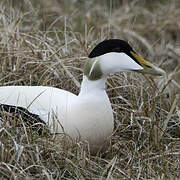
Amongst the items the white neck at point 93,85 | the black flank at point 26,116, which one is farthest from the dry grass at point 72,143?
the white neck at point 93,85

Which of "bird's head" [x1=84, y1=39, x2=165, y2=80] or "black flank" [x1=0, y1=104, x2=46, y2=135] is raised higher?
"bird's head" [x1=84, y1=39, x2=165, y2=80]

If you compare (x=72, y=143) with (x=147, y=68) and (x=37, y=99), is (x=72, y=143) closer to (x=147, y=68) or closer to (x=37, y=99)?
(x=37, y=99)

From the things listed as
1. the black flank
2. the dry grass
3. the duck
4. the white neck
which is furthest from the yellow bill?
the black flank

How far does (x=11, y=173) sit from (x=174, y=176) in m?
0.70

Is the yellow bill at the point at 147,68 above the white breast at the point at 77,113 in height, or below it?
above

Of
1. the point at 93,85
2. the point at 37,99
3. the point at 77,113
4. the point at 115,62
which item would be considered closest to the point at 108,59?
the point at 115,62

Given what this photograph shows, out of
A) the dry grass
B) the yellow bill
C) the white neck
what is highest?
the yellow bill

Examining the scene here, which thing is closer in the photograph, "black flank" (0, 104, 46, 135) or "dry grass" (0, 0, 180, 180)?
"dry grass" (0, 0, 180, 180)

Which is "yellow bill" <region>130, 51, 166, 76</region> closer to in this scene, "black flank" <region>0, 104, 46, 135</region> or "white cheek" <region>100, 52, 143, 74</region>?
"white cheek" <region>100, 52, 143, 74</region>

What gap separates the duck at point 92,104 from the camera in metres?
2.66

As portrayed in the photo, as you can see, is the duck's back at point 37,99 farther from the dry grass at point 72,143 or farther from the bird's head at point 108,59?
the bird's head at point 108,59

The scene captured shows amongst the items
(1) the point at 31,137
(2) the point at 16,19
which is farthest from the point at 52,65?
(1) the point at 31,137

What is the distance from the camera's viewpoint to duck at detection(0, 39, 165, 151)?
2660 millimetres

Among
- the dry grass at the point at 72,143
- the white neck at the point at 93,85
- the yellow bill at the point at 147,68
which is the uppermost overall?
the yellow bill at the point at 147,68
